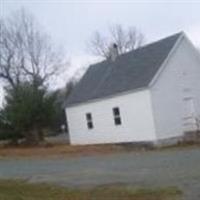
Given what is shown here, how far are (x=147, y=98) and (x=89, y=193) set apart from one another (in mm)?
18199

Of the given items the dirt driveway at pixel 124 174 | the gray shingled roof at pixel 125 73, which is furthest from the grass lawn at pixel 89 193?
the gray shingled roof at pixel 125 73

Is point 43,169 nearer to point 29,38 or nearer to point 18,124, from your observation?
point 18,124

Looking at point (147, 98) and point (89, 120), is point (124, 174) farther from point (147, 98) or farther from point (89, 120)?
point (89, 120)

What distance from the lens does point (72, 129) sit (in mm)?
39344

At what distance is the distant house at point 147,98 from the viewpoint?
32.2 m

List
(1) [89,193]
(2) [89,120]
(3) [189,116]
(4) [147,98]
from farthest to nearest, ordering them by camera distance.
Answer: (2) [89,120] < (3) [189,116] < (4) [147,98] < (1) [89,193]

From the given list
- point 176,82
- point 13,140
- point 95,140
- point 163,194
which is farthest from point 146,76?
point 163,194

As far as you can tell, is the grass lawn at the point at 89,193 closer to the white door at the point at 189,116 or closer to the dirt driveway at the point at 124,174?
the dirt driveway at the point at 124,174

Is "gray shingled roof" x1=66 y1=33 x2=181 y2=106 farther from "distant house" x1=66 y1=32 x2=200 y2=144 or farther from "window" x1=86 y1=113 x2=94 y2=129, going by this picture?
"window" x1=86 y1=113 x2=94 y2=129

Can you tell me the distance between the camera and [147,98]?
31859 mm

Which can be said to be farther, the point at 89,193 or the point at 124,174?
the point at 124,174

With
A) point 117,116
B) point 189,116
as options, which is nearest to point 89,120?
point 117,116

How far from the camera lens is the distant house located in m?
32.2

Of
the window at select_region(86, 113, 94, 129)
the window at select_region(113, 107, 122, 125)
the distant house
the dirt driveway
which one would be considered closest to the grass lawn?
the dirt driveway
